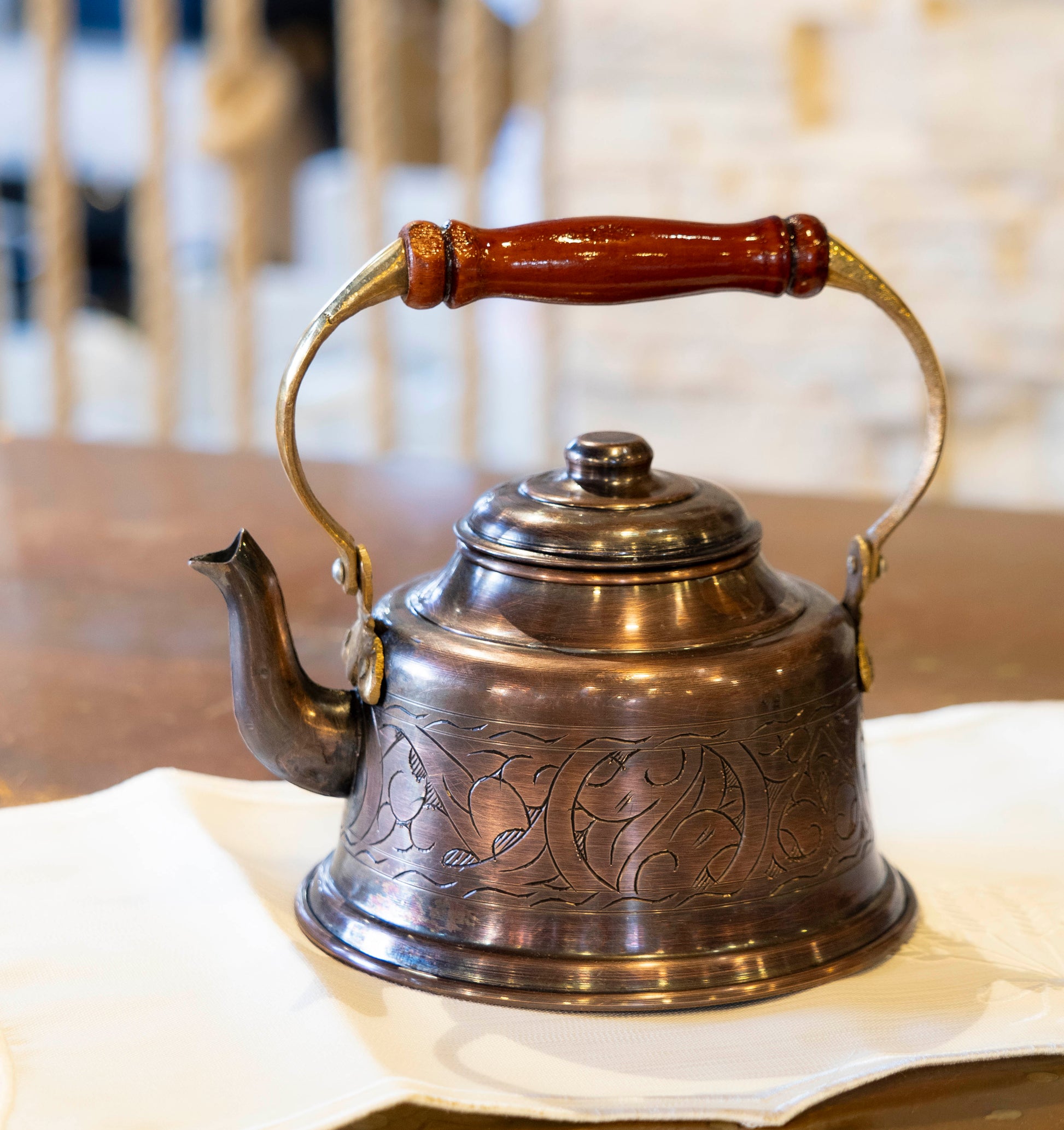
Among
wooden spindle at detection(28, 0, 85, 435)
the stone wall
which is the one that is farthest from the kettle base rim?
wooden spindle at detection(28, 0, 85, 435)

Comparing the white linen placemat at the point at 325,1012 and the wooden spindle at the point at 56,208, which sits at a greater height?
the wooden spindle at the point at 56,208

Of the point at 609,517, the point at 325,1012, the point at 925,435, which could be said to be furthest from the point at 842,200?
the point at 325,1012

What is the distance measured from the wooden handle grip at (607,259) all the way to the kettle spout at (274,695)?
14cm

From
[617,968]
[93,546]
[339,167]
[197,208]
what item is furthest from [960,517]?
[197,208]

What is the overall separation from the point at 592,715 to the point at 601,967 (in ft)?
0.34

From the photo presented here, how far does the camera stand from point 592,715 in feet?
1.89

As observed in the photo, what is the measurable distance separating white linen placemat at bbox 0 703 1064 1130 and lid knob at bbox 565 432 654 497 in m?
0.22

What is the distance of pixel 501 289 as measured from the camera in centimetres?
61

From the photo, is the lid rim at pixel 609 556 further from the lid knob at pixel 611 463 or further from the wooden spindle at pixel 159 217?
the wooden spindle at pixel 159 217

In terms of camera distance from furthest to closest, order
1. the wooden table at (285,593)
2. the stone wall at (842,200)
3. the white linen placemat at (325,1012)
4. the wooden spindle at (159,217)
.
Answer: the wooden spindle at (159,217) → the stone wall at (842,200) → the wooden table at (285,593) → the white linen placemat at (325,1012)

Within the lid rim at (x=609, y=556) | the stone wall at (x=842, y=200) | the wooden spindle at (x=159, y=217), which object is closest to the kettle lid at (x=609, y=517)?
the lid rim at (x=609, y=556)

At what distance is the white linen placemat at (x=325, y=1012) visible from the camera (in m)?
0.53

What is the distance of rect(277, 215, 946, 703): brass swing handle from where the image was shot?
604mm

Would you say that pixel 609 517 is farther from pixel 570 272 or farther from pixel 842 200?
pixel 842 200
